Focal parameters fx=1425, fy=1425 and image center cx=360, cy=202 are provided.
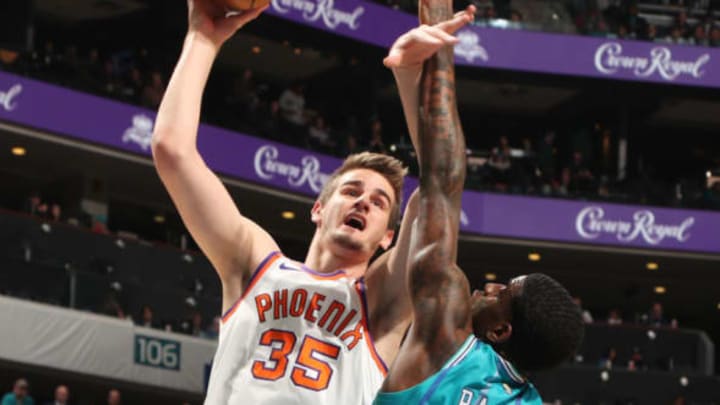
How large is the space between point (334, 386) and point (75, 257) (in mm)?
18424

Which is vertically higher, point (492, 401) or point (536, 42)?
point (492, 401)

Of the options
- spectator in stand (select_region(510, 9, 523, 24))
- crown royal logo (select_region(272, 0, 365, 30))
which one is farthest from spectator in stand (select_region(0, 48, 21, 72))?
spectator in stand (select_region(510, 9, 523, 24))

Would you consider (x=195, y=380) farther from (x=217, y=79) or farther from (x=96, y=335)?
(x=217, y=79)

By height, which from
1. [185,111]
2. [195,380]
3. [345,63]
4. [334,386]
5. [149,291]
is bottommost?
[195,380]

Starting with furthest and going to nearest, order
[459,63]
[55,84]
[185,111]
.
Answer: [459,63] < [55,84] < [185,111]

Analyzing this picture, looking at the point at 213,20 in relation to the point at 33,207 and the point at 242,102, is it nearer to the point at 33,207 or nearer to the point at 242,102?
the point at 33,207

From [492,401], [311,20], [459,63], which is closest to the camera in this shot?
[492,401]

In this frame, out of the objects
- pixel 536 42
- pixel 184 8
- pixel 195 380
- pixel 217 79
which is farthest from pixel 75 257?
pixel 536 42

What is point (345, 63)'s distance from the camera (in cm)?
3516

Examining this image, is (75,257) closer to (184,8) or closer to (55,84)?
(55,84)

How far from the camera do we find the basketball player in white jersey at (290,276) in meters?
5.11

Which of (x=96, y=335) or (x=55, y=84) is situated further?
(x=55, y=84)

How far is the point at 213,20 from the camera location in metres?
5.20

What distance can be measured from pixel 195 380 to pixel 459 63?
13153 mm
